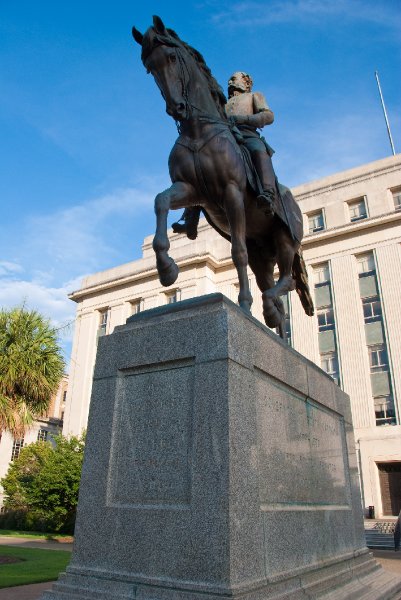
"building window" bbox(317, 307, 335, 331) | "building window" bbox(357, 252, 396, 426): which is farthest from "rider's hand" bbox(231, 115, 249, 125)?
"building window" bbox(317, 307, 335, 331)

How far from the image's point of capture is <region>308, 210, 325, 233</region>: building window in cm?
3941

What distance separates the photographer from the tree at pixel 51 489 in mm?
26328

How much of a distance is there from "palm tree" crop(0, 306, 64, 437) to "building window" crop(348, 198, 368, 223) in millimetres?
26514

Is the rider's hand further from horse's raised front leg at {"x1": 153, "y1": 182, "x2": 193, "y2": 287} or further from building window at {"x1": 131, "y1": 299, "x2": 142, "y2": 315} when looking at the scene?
building window at {"x1": 131, "y1": 299, "x2": 142, "y2": 315}

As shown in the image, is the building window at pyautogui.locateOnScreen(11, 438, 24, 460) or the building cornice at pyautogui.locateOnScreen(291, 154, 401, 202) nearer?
the building cornice at pyautogui.locateOnScreen(291, 154, 401, 202)

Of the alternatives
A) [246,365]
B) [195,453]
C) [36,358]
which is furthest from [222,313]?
[36,358]

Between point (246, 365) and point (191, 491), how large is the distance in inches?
44.6

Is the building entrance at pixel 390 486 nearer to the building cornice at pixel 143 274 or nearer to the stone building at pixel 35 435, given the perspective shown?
the building cornice at pixel 143 274

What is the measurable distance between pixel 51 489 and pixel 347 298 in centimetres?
2227

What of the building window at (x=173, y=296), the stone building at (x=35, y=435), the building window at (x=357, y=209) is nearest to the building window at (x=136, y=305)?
the building window at (x=173, y=296)

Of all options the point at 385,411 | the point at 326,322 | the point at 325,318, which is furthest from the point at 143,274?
the point at 385,411

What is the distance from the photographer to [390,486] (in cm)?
2964

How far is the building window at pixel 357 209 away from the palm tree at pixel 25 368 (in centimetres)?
2651

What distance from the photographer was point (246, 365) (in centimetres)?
429
